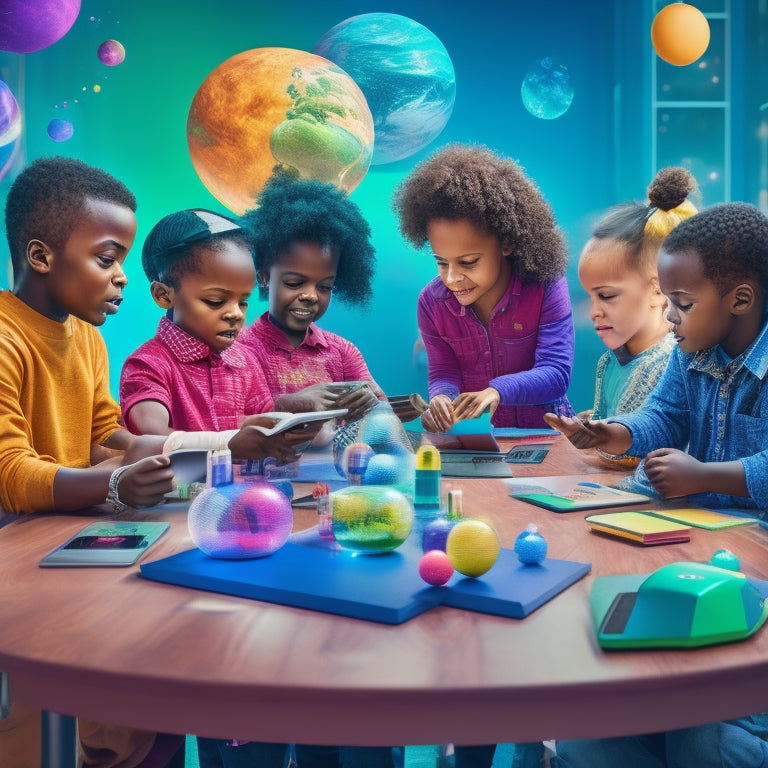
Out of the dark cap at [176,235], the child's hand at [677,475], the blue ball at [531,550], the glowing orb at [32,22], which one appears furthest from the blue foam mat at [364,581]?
the glowing orb at [32,22]

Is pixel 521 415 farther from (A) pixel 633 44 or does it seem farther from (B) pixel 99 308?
Answer: (A) pixel 633 44

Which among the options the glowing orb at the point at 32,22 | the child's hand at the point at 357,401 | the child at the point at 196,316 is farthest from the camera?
the glowing orb at the point at 32,22

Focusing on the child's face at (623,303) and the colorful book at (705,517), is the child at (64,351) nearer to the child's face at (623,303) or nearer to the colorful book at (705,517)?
the colorful book at (705,517)

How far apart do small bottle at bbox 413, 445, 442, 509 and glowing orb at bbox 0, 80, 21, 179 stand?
3065 millimetres

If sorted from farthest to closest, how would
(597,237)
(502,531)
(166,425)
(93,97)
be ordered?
(93,97)
(597,237)
(166,425)
(502,531)

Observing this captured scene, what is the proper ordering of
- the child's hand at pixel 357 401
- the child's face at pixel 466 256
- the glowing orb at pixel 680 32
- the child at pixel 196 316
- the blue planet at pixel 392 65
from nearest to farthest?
the child's hand at pixel 357 401 < the child at pixel 196 316 < the child's face at pixel 466 256 < the glowing orb at pixel 680 32 < the blue planet at pixel 392 65

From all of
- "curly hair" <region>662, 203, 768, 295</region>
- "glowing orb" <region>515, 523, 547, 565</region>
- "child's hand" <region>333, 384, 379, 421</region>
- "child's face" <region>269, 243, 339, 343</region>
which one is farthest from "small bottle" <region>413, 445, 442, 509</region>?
"child's face" <region>269, 243, 339, 343</region>

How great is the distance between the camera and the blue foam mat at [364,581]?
74 cm

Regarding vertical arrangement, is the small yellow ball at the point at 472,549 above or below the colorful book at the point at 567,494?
above

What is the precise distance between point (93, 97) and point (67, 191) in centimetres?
326

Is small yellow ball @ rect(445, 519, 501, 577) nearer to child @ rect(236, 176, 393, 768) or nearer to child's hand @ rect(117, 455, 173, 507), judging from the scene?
child's hand @ rect(117, 455, 173, 507)

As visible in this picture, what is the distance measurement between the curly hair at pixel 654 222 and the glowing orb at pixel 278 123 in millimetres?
1423

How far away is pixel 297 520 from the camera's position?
115 cm

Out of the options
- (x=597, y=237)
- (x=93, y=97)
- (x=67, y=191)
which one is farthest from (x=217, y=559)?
(x=93, y=97)
